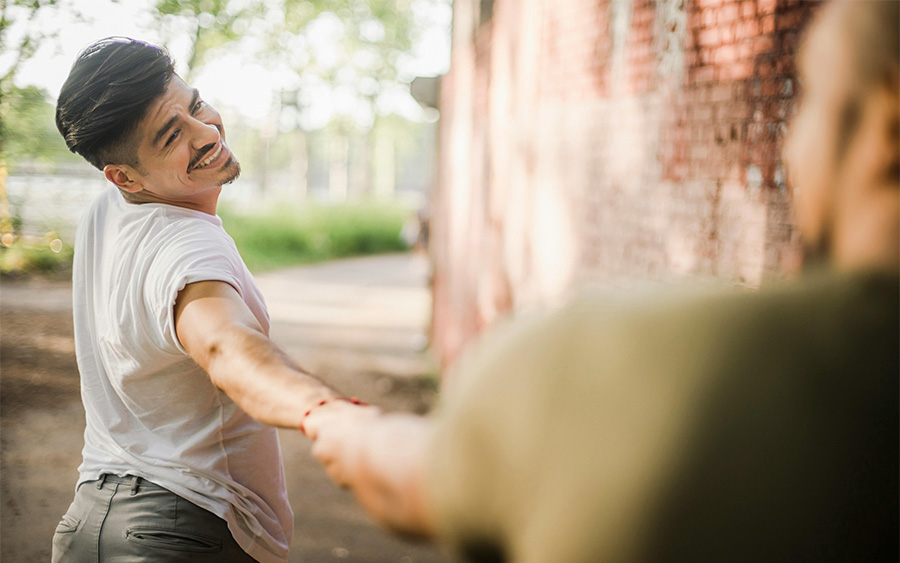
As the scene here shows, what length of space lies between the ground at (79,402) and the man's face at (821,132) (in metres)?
2.64

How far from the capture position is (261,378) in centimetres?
155

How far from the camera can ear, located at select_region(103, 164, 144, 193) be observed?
1960 millimetres

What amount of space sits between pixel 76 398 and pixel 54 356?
409 millimetres

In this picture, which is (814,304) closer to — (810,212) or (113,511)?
(810,212)

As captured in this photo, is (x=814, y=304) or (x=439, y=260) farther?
(x=439, y=260)

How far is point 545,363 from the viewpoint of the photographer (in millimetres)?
925

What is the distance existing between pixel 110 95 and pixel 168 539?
3.55 feet

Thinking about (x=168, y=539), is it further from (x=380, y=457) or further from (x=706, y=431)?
(x=706, y=431)

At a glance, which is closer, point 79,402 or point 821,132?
point 821,132

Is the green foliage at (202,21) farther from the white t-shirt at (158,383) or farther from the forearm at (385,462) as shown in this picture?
the forearm at (385,462)

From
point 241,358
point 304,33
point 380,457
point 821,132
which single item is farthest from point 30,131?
point 304,33

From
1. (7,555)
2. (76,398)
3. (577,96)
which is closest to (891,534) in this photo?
(7,555)

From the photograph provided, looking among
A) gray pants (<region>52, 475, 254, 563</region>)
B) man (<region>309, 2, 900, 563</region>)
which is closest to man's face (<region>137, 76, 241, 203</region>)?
gray pants (<region>52, 475, 254, 563</region>)

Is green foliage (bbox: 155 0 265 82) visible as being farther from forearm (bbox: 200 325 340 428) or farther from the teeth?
forearm (bbox: 200 325 340 428)
